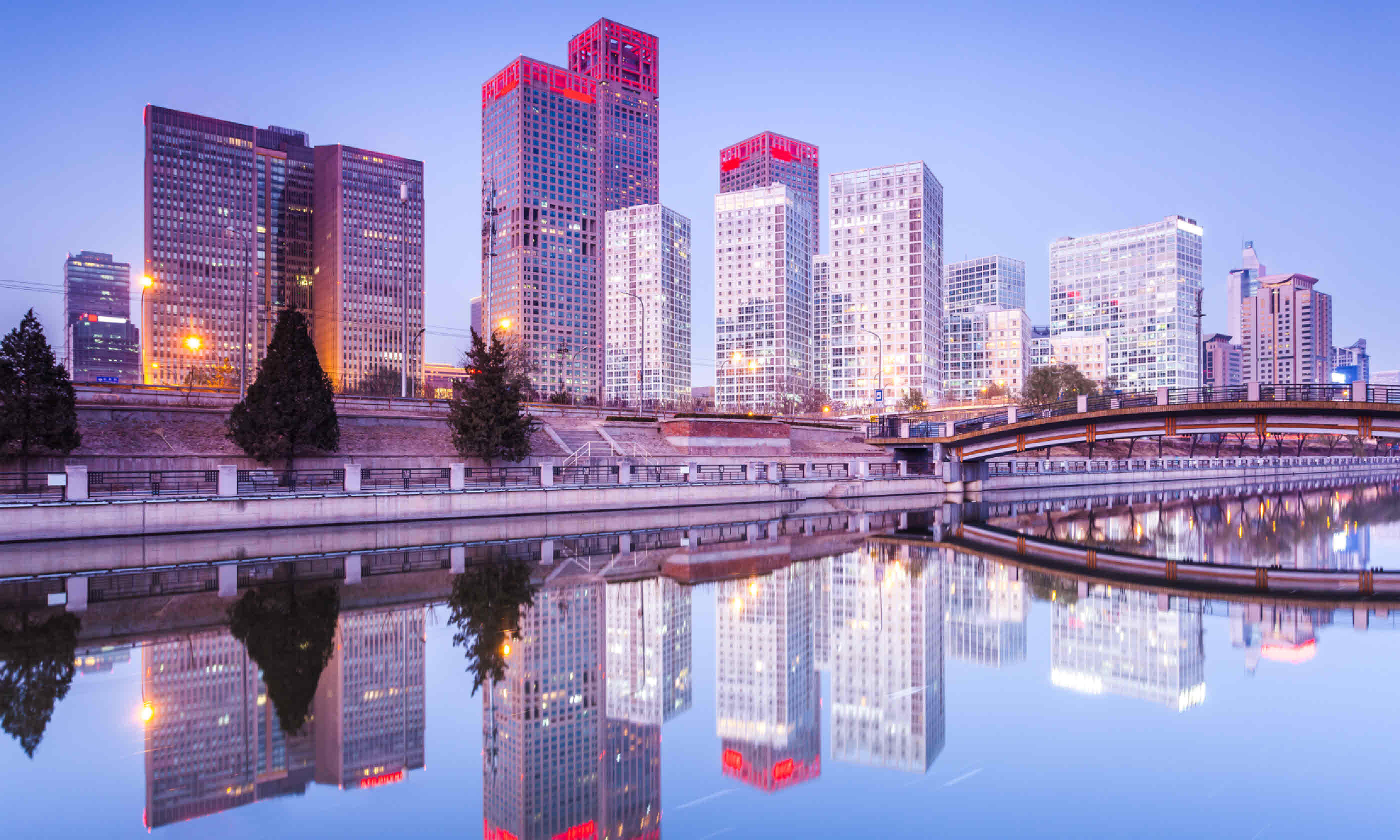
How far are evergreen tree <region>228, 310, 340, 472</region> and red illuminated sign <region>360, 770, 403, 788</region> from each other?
33.4 meters

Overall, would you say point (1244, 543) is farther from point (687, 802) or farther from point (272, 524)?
point (272, 524)

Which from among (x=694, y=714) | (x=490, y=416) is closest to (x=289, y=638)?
(x=694, y=714)

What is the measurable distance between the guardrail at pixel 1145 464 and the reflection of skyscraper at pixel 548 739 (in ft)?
171

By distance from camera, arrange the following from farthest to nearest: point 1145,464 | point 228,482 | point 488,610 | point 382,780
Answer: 1. point 1145,464
2. point 228,482
3. point 488,610
4. point 382,780

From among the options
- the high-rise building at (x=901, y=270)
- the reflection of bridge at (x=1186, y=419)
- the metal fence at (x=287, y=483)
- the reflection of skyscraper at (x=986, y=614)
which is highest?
the high-rise building at (x=901, y=270)

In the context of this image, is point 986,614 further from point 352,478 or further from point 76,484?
point 76,484

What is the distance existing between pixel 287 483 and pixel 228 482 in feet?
9.25

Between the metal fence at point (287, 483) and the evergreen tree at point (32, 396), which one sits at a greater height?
the evergreen tree at point (32, 396)

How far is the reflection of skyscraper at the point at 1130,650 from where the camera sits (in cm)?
1252

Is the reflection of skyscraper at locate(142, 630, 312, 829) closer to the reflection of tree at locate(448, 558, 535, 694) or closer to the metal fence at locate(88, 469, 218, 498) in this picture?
the reflection of tree at locate(448, 558, 535, 694)

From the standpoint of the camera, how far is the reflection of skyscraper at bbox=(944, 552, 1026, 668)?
48.4 ft

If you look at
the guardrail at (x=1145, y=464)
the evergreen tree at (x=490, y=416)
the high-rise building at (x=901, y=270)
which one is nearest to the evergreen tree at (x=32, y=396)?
the evergreen tree at (x=490, y=416)

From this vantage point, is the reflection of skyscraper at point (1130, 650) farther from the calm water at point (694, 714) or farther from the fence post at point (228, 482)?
the fence post at point (228, 482)

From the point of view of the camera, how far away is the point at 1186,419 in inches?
1774
